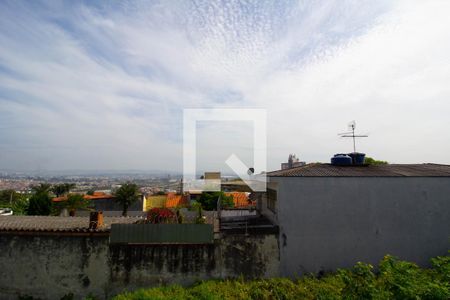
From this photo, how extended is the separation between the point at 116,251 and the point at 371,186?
11.1 m

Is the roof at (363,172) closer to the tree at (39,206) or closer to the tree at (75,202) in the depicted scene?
the tree at (39,206)

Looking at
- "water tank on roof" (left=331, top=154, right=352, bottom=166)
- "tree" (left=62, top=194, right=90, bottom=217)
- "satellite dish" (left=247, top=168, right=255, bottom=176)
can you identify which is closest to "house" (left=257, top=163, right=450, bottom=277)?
"water tank on roof" (left=331, top=154, right=352, bottom=166)

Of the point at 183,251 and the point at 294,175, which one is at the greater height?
the point at 294,175

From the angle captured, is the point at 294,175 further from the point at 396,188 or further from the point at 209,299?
the point at 209,299

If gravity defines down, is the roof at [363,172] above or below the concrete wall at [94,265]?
above

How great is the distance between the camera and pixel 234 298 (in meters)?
10.2

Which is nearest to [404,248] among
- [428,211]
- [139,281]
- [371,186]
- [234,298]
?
[428,211]

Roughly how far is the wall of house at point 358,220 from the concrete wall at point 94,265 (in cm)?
308

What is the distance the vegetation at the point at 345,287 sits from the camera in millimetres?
7668

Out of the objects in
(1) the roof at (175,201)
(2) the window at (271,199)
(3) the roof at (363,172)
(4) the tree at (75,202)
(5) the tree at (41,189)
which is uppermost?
(3) the roof at (363,172)

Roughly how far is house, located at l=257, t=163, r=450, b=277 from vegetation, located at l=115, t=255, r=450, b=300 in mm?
1294

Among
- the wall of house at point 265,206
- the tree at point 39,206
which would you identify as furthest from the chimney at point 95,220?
the tree at point 39,206

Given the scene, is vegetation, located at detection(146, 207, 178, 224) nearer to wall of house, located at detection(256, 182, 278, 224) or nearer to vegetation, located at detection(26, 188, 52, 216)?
wall of house, located at detection(256, 182, 278, 224)

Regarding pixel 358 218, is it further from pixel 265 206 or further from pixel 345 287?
pixel 265 206
